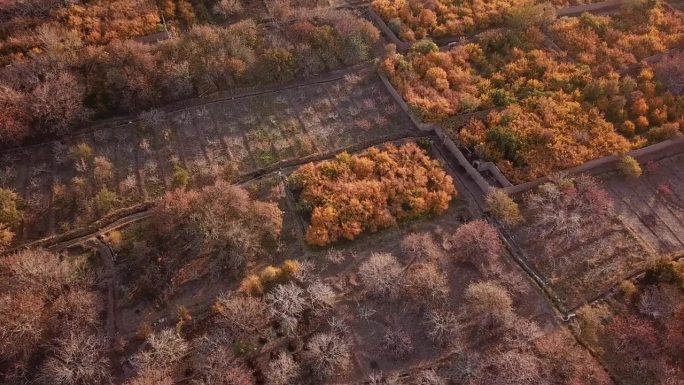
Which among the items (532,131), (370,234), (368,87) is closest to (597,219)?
(532,131)

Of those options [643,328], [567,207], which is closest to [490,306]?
[643,328]

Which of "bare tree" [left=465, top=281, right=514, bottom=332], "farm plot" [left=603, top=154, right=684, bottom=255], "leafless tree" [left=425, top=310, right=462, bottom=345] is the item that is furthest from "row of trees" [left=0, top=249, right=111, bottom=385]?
"farm plot" [left=603, top=154, right=684, bottom=255]

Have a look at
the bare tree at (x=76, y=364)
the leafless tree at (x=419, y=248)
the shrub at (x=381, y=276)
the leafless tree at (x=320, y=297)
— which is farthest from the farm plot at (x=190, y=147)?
the leafless tree at (x=320, y=297)

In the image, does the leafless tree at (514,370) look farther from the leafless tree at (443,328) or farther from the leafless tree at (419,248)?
the leafless tree at (419,248)

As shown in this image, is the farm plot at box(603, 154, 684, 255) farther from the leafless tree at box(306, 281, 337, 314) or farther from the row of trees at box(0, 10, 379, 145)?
the row of trees at box(0, 10, 379, 145)

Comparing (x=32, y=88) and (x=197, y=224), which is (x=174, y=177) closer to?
(x=197, y=224)

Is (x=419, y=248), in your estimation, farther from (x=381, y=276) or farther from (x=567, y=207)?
(x=567, y=207)
